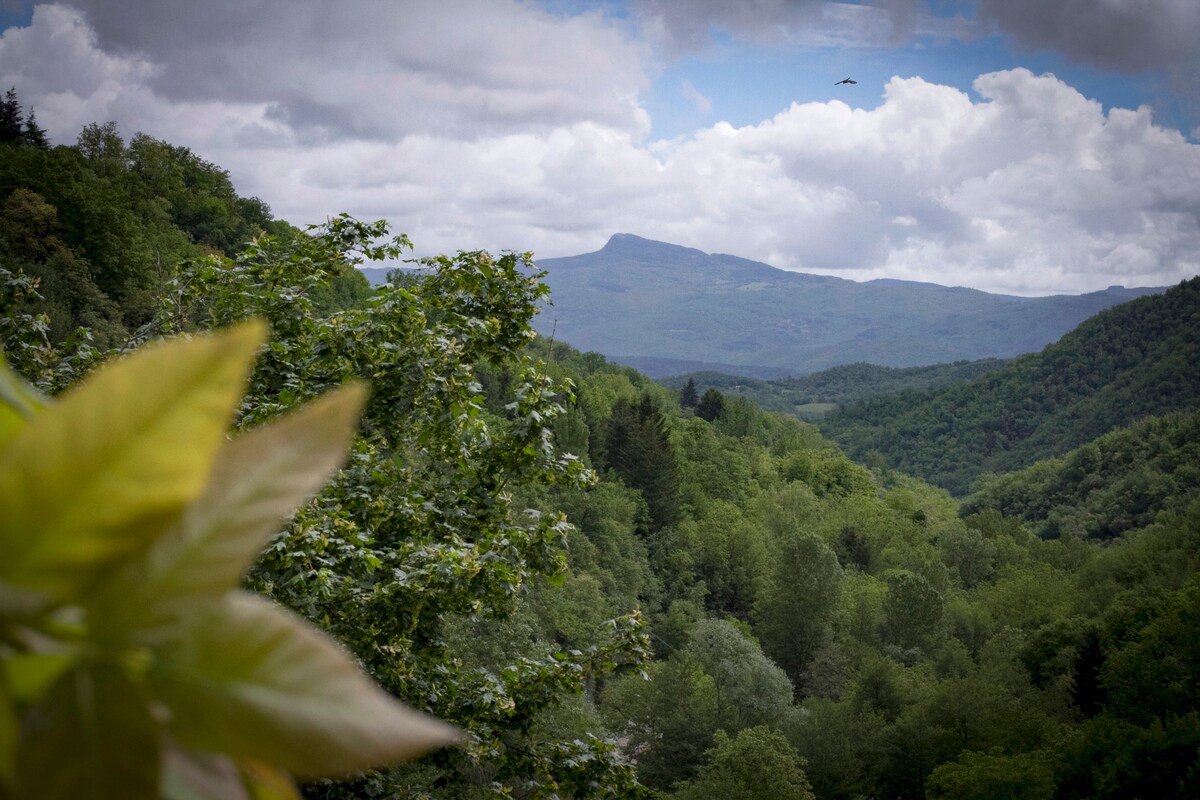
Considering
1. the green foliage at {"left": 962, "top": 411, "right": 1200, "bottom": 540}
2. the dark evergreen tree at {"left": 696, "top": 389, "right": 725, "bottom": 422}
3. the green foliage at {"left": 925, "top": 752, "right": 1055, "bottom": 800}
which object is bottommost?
the green foliage at {"left": 925, "top": 752, "right": 1055, "bottom": 800}

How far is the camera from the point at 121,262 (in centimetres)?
3628

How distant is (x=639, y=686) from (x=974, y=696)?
1438cm

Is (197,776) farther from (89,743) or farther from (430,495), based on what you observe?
(430,495)

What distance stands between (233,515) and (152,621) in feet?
0.20

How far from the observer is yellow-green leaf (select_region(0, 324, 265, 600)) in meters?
0.36

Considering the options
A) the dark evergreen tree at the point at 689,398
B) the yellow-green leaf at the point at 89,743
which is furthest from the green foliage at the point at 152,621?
the dark evergreen tree at the point at 689,398

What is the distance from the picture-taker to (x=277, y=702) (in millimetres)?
376

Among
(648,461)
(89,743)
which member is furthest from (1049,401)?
(89,743)

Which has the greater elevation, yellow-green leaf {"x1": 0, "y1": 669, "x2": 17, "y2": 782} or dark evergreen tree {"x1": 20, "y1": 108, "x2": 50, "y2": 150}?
dark evergreen tree {"x1": 20, "y1": 108, "x2": 50, "y2": 150}

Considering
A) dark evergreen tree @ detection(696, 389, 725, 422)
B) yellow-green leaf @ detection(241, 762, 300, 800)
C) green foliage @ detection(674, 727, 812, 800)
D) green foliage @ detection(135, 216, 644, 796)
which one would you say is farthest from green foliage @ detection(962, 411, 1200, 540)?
yellow-green leaf @ detection(241, 762, 300, 800)

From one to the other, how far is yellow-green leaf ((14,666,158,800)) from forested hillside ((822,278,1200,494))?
529ft

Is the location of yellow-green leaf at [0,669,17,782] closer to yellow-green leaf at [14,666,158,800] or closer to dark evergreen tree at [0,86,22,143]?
yellow-green leaf at [14,666,158,800]

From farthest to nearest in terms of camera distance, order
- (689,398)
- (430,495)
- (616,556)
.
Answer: (689,398) < (616,556) < (430,495)

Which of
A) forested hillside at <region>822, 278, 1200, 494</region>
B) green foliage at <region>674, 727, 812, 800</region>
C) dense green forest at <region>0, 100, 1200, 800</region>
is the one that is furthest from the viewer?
forested hillside at <region>822, 278, 1200, 494</region>
